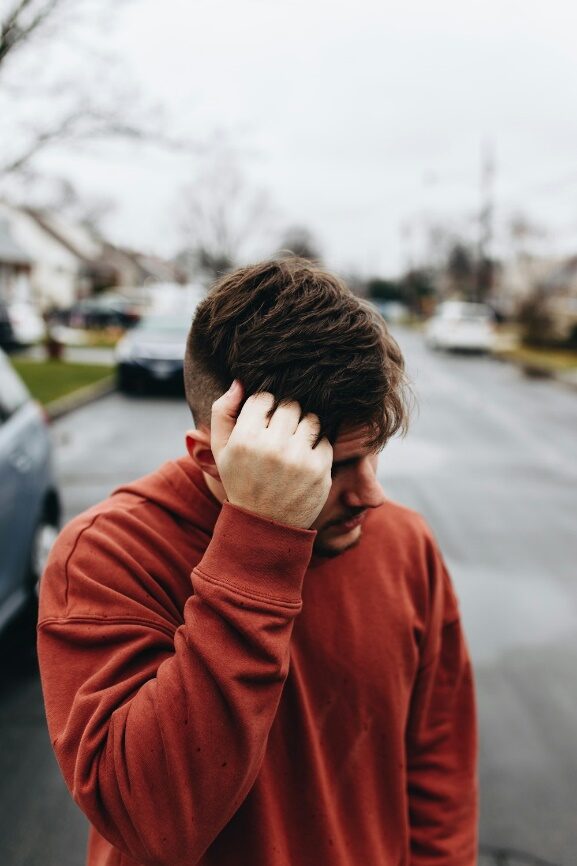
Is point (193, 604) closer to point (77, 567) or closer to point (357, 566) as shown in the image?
point (77, 567)

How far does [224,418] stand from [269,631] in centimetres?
32

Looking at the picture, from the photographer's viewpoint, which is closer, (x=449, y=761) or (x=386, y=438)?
(x=386, y=438)

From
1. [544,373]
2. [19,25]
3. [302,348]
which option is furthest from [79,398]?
[544,373]

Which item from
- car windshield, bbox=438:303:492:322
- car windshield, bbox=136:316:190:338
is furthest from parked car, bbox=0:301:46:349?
car windshield, bbox=438:303:492:322

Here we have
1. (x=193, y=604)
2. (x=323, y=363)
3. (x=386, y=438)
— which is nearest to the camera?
(x=193, y=604)

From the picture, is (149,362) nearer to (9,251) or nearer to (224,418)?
(224,418)

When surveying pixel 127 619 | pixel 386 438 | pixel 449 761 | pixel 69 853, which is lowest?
pixel 69 853

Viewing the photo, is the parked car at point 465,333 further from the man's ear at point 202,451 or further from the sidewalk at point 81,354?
the man's ear at point 202,451

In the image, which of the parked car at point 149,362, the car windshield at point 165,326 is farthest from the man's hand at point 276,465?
the car windshield at point 165,326

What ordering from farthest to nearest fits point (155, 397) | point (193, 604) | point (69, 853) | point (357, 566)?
point (155, 397)
point (69, 853)
point (357, 566)
point (193, 604)

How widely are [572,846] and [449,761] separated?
64.1 inches

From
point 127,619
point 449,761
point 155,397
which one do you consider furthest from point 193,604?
point 155,397

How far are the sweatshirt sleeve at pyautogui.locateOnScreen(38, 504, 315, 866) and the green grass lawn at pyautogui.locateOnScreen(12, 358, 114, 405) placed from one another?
1227cm

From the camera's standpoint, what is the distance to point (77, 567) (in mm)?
1157
